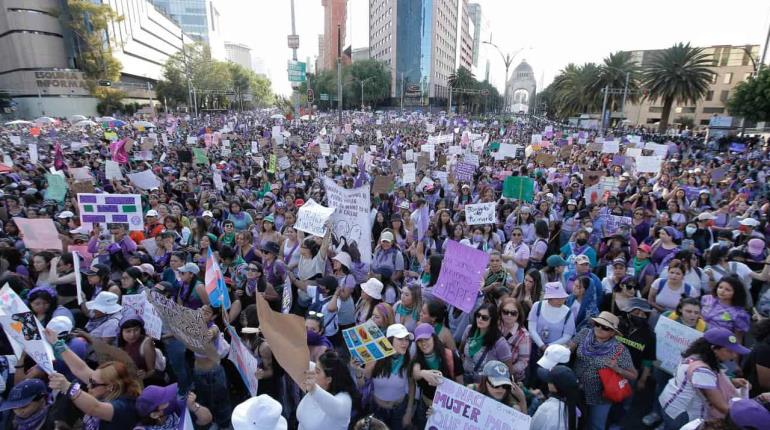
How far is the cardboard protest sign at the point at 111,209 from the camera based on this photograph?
21.0ft

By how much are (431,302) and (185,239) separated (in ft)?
15.9

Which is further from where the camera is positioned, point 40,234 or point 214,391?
point 40,234

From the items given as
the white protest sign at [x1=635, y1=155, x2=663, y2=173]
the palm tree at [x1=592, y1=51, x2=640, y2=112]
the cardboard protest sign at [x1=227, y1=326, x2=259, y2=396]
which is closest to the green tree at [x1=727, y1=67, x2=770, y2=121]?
the palm tree at [x1=592, y1=51, x2=640, y2=112]

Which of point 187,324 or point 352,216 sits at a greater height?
point 352,216

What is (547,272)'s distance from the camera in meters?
5.02

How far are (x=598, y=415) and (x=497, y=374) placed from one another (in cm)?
132

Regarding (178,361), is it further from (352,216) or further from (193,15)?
(193,15)

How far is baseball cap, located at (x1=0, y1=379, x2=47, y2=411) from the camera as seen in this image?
9.00 ft

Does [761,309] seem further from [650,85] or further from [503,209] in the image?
[650,85]

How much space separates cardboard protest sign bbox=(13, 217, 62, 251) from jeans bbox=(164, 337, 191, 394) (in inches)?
114

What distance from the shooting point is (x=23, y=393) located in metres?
2.77

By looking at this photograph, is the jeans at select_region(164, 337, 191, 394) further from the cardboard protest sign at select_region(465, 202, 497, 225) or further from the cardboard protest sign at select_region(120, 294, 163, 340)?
the cardboard protest sign at select_region(465, 202, 497, 225)

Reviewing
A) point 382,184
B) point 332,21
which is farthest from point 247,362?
point 332,21

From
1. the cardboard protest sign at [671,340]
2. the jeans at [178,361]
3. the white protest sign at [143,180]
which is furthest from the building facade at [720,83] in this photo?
the jeans at [178,361]
